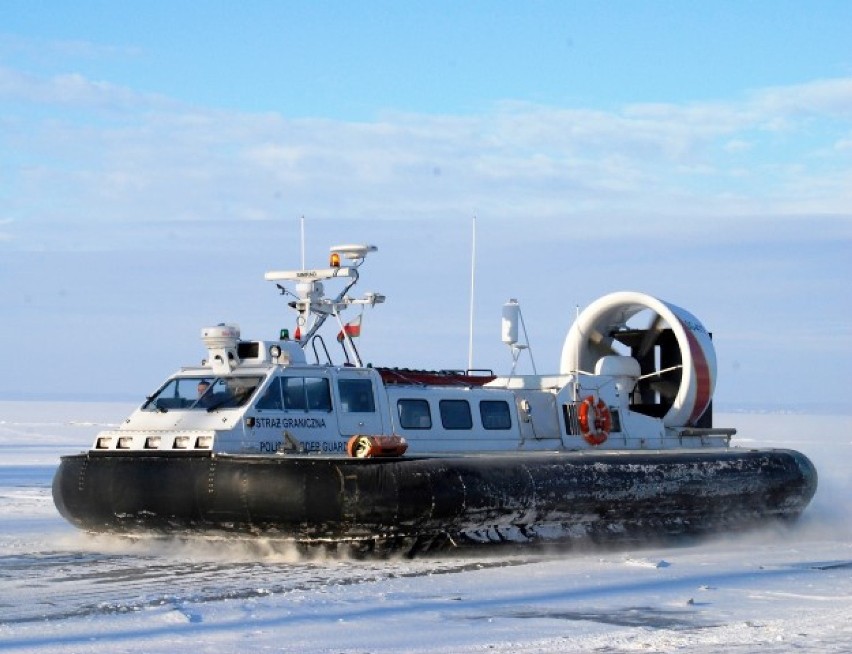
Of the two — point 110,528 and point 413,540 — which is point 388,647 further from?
point 110,528

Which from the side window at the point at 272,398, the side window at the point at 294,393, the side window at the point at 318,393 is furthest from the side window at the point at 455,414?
the side window at the point at 272,398

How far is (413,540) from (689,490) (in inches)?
108

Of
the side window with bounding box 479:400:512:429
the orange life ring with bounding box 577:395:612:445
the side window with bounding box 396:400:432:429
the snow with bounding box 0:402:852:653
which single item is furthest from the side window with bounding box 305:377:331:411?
the orange life ring with bounding box 577:395:612:445

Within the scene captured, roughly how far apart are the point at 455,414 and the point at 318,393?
133cm

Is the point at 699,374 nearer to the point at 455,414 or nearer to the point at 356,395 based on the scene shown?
the point at 455,414

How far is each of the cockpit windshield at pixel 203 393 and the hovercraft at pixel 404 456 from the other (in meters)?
0.01

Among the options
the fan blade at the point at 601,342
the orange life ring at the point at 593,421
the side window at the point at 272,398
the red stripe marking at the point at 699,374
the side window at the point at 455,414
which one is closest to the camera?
the side window at the point at 272,398

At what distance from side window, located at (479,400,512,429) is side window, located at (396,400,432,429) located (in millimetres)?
586

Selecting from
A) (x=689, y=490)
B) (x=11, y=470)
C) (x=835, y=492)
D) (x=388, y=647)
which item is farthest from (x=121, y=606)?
(x=11, y=470)

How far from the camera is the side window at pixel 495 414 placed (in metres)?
11.1

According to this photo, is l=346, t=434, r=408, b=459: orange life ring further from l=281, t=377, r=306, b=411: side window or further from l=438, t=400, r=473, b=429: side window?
l=438, t=400, r=473, b=429: side window

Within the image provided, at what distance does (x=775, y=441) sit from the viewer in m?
28.6

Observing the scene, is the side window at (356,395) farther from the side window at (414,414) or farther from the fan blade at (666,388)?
the fan blade at (666,388)

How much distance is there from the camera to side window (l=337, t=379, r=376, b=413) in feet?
33.2
